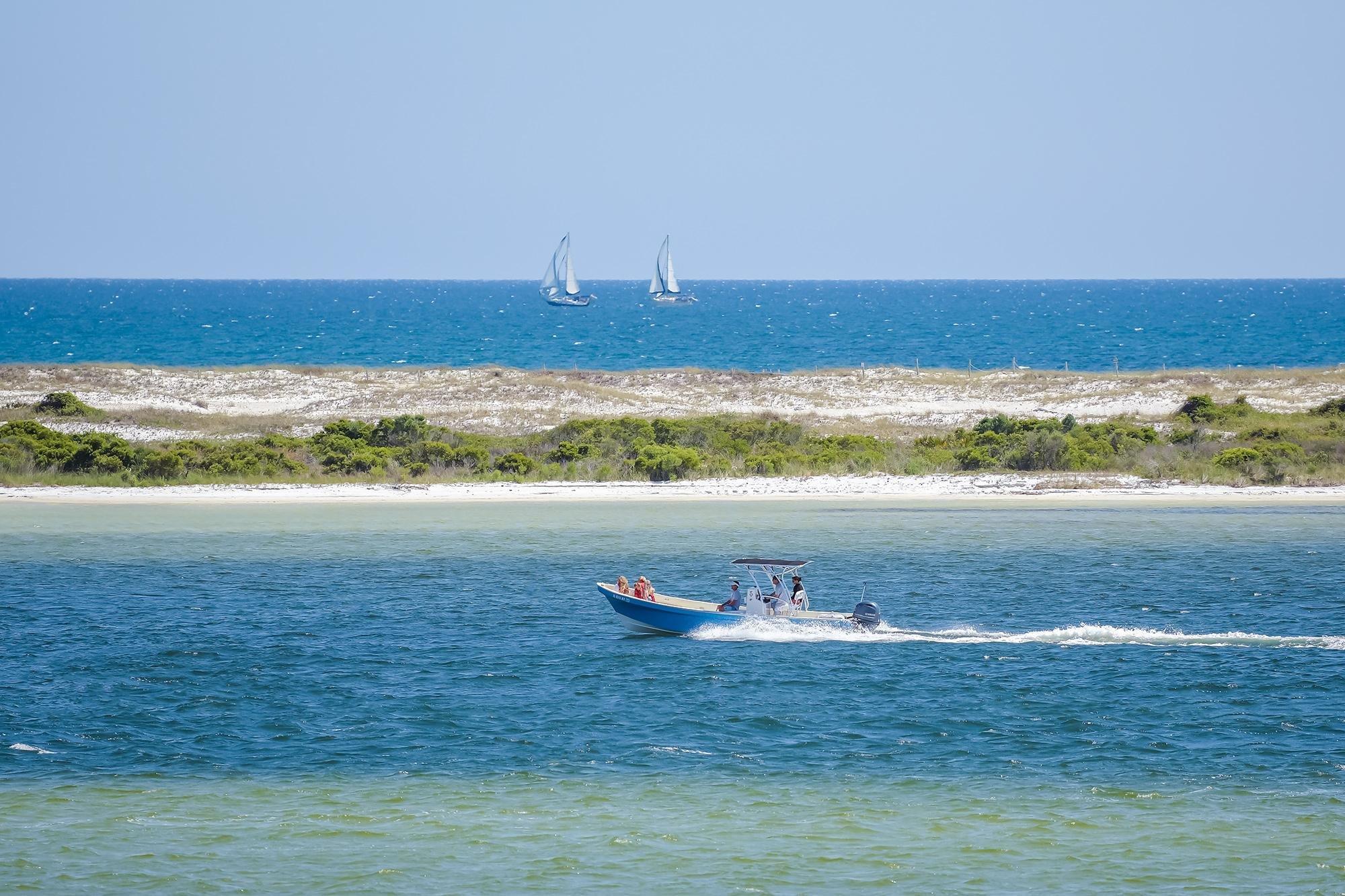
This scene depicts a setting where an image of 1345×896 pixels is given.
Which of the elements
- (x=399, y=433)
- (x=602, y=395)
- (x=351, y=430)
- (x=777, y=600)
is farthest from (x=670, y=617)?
(x=602, y=395)

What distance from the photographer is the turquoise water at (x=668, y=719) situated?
16.8 meters

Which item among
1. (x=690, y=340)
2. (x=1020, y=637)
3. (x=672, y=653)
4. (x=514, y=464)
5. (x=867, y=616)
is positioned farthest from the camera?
(x=690, y=340)

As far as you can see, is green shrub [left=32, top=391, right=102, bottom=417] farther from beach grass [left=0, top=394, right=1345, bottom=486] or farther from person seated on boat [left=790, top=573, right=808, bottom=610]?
person seated on boat [left=790, top=573, right=808, bottom=610]

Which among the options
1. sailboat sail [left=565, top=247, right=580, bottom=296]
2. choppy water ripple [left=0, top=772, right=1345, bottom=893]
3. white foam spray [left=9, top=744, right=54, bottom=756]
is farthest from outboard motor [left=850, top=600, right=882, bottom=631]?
sailboat sail [left=565, top=247, right=580, bottom=296]

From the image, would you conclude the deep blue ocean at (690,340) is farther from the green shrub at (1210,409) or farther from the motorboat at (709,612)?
the motorboat at (709,612)

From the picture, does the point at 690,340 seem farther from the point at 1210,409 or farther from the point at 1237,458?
the point at 1237,458

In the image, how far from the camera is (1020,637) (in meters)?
27.3

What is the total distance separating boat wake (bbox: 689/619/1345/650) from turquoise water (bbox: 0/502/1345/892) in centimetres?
8

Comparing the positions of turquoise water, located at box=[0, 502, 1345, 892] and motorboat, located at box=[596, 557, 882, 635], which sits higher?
motorboat, located at box=[596, 557, 882, 635]

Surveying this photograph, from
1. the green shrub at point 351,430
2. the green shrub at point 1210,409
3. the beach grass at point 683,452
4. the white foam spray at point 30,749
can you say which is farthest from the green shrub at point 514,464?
the white foam spray at point 30,749

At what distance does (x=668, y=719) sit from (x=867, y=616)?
21.5 feet

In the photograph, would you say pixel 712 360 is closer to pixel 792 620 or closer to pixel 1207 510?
pixel 1207 510

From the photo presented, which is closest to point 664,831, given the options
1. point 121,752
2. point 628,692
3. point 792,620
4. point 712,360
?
point 628,692

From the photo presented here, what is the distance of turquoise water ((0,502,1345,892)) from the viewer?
55.2 ft
